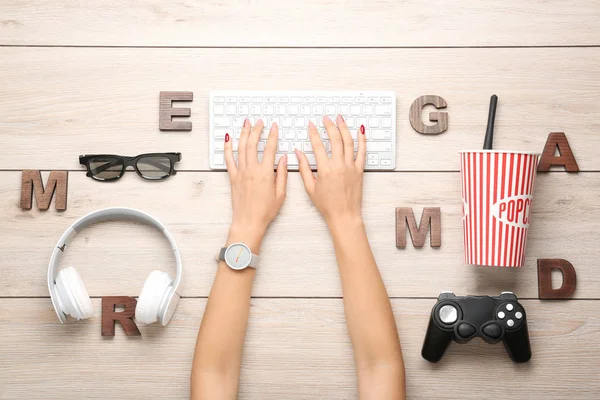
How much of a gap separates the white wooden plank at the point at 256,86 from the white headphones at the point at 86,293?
0.58 ft

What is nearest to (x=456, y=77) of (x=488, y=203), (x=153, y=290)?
(x=488, y=203)

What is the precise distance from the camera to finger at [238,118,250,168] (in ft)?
3.11

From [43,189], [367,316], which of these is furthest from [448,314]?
[43,189]

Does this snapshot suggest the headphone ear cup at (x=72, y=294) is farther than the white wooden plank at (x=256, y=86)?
No

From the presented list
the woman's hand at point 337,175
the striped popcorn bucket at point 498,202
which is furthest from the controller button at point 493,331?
the woman's hand at point 337,175

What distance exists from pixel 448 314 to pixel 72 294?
2.08 feet

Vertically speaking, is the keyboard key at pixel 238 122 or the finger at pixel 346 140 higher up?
the keyboard key at pixel 238 122

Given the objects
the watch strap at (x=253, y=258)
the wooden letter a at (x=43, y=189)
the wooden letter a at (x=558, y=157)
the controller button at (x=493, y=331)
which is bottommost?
the controller button at (x=493, y=331)

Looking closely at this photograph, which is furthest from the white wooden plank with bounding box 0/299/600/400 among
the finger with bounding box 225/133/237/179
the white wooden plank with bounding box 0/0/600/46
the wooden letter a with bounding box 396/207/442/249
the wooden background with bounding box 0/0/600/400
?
the white wooden plank with bounding box 0/0/600/46

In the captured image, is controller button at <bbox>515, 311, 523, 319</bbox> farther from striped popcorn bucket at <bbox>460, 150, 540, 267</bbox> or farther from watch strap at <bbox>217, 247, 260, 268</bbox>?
watch strap at <bbox>217, 247, 260, 268</bbox>

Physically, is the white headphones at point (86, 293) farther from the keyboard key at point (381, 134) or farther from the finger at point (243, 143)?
the keyboard key at point (381, 134)

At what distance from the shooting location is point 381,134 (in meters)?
0.97

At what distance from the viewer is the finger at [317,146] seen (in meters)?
0.95

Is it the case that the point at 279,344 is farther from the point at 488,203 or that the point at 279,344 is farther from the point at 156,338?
the point at 488,203
